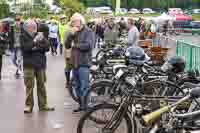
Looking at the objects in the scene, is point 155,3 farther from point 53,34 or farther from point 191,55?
point 191,55

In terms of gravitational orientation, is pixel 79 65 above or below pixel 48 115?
above

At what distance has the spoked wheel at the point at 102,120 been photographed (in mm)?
7863

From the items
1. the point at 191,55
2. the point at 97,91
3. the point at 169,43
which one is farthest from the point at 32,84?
the point at 169,43

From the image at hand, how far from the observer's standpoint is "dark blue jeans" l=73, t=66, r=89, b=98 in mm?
10859

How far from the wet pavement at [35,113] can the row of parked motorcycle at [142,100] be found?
1.82 ft

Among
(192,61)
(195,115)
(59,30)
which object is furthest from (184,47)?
(59,30)

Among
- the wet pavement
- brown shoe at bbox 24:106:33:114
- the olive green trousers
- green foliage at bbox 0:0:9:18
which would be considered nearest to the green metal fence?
the wet pavement

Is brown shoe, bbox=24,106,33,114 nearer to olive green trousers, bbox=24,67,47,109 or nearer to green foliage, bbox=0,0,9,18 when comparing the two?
olive green trousers, bbox=24,67,47,109

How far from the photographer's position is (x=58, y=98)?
12977mm

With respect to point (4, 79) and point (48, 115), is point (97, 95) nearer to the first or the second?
point (48, 115)

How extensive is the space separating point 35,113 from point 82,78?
45.5 inches

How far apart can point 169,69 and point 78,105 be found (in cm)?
234

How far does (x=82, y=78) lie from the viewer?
35.7 ft

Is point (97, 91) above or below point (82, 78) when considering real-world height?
below
